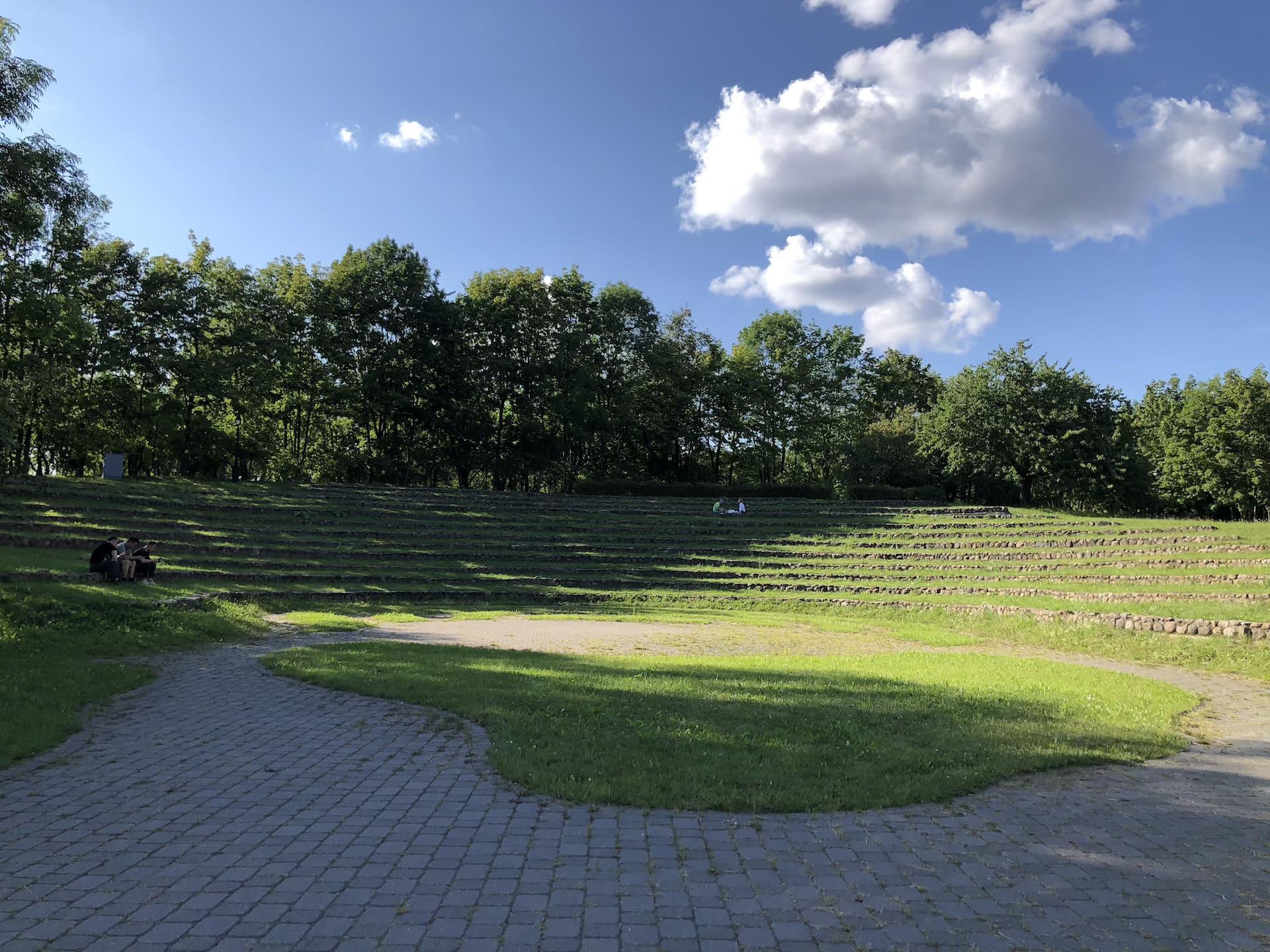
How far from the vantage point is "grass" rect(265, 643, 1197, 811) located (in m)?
5.39

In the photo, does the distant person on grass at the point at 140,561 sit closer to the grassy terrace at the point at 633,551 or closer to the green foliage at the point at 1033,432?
the grassy terrace at the point at 633,551

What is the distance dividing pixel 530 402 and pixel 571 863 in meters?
47.4

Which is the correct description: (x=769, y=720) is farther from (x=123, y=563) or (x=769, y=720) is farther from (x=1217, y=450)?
(x=1217, y=450)

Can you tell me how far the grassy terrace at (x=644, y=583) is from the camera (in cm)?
783

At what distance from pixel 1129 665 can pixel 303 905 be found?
13.5 m

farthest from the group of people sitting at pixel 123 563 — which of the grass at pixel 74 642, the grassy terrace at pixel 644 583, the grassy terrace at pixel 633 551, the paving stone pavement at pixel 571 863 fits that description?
the paving stone pavement at pixel 571 863

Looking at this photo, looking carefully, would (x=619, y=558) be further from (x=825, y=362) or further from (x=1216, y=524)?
(x=825, y=362)

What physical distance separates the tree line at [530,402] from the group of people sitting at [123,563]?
19298 mm

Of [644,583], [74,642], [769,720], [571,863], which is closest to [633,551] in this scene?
[644,583]

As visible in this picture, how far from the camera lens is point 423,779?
18.6 feet

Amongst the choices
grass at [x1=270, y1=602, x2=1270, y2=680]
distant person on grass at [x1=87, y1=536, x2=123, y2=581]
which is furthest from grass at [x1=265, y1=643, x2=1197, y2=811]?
distant person on grass at [x1=87, y1=536, x2=123, y2=581]

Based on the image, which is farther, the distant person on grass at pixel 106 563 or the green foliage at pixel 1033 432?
the green foliage at pixel 1033 432

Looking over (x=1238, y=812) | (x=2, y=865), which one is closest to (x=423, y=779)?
(x=2, y=865)

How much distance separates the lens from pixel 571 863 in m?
4.14
